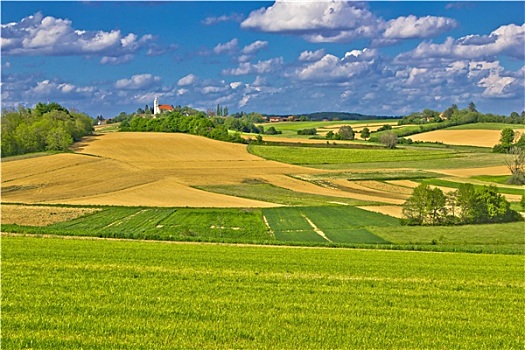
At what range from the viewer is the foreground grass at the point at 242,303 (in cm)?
1156

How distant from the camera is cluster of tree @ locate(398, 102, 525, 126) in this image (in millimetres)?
173000

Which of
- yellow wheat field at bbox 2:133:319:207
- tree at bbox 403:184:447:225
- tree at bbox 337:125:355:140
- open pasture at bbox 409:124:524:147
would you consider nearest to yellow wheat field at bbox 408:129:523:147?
open pasture at bbox 409:124:524:147

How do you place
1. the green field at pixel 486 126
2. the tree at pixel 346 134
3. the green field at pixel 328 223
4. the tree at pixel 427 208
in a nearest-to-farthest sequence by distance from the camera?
the green field at pixel 328 223 < the tree at pixel 427 208 < the tree at pixel 346 134 < the green field at pixel 486 126

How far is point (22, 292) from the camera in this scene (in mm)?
14508

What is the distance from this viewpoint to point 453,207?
179 feet

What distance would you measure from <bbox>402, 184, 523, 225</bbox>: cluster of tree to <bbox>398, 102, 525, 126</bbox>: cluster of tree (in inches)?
4703

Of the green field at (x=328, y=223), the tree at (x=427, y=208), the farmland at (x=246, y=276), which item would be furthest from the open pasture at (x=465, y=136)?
the tree at (x=427, y=208)

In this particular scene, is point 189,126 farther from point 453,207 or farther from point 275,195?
point 453,207

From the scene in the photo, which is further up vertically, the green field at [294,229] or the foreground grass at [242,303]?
the foreground grass at [242,303]

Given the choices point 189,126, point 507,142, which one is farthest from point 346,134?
point 507,142

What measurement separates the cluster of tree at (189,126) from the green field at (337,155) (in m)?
12.1

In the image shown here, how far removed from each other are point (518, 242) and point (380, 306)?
32.2m

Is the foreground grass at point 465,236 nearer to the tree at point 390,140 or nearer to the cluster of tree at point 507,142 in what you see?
the cluster of tree at point 507,142

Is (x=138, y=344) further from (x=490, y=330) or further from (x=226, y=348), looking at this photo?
(x=490, y=330)
